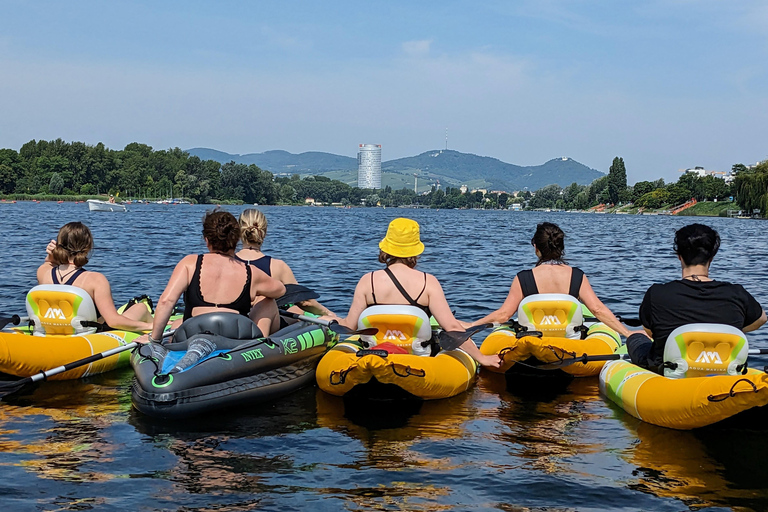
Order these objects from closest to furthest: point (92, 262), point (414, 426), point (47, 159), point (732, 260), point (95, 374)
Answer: point (414, 426) → point (95, 374) → point (92, 262) → point (732, 260) → point (47, 159)

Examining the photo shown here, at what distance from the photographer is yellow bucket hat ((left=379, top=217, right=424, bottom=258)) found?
7.23m

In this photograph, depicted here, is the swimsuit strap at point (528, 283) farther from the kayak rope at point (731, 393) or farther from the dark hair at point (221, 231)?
the dark hair at point (221, 231)

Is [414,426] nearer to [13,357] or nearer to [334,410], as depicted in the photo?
[334,410]

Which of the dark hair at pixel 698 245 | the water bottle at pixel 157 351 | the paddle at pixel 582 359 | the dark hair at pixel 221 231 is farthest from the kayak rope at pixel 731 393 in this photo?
the water bottle at pixel 157 351

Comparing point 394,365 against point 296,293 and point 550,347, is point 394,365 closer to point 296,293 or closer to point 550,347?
point 550,347

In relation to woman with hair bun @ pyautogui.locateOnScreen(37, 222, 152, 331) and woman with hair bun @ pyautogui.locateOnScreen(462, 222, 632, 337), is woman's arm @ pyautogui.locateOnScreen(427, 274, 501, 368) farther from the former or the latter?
woman with hair bun @ pyautogui.locateOnScreen(37, 222, 152, 331)

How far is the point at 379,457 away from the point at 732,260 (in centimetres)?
2657

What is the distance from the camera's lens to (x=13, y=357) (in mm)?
7426

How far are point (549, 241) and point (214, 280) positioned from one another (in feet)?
11.8

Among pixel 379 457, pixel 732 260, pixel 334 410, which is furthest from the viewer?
pixel 732 260

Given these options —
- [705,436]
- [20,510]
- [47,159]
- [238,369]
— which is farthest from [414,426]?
[47,159]

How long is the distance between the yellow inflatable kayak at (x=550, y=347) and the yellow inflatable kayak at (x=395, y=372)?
1.80 ft

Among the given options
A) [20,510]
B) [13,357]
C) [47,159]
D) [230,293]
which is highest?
[47,159]

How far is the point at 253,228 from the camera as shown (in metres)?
8.39
